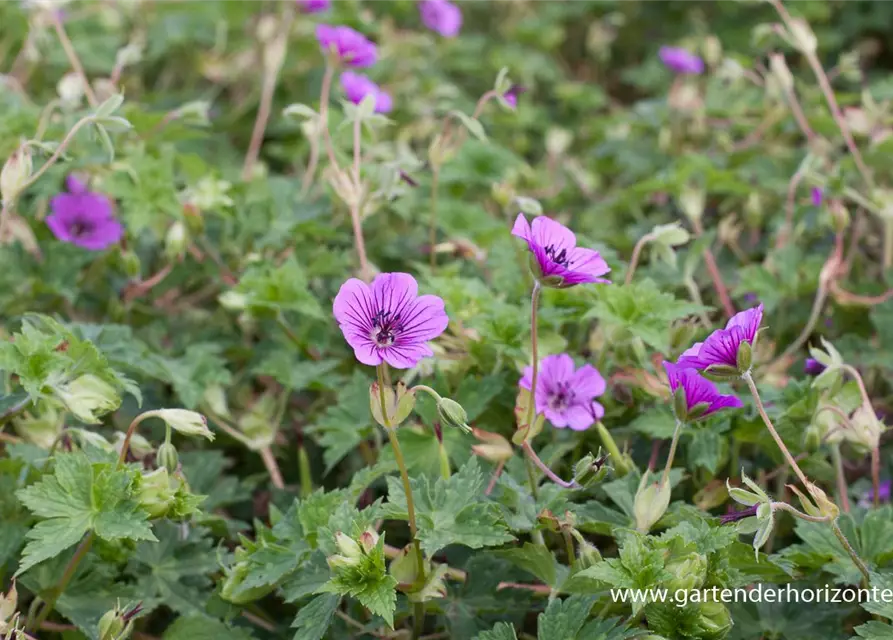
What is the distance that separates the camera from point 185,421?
1.25m

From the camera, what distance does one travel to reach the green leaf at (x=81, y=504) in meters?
1.17

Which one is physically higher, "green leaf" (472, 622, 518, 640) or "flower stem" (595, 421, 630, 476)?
"flower stem" (595, 421, 630, 476)

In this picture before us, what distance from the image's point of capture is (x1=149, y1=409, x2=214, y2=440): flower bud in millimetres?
1241

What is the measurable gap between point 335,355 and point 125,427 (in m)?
0.39

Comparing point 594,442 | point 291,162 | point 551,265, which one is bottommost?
point 291,162

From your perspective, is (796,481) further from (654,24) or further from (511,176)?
(654,24)

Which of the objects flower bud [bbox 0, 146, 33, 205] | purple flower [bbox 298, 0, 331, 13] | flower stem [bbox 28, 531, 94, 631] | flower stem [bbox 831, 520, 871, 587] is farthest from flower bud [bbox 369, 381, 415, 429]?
purple flower [bbox 298, 0, 331, 13]

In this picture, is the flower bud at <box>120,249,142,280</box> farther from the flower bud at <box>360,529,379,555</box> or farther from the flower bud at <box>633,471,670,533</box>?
the flower bud at <box>633,471,670,533</box>

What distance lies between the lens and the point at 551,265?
3.81ft

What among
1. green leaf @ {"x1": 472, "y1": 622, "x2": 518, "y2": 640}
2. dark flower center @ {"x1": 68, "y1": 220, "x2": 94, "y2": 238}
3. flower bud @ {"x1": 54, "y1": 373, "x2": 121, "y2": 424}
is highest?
flower bud @ {"x1": 54, "y1": 373, "x2": 121, "y2": 424}

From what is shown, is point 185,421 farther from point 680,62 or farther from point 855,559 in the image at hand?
point 680,62

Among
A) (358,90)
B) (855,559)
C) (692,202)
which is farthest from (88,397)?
(692,202)

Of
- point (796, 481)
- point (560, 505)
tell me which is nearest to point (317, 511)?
point (560, 505)

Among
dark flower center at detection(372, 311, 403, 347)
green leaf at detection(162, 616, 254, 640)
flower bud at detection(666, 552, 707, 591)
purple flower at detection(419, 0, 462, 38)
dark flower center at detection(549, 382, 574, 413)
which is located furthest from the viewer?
purple flower at detection(419, 0, 462, 38)
